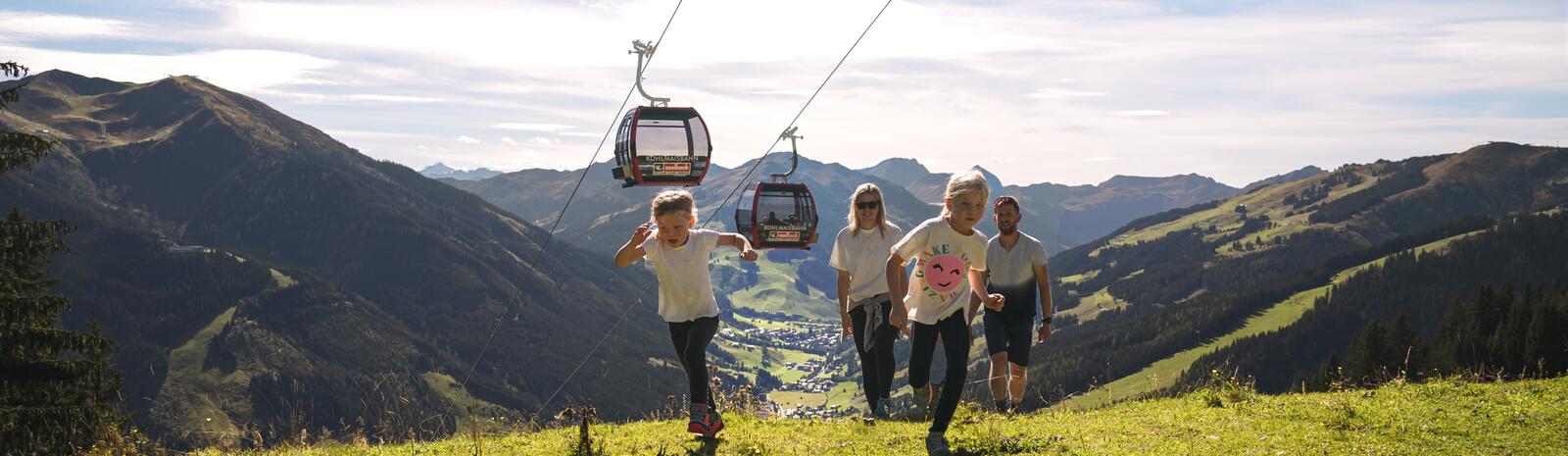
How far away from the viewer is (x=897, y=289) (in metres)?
8.71

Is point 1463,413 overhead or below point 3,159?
below

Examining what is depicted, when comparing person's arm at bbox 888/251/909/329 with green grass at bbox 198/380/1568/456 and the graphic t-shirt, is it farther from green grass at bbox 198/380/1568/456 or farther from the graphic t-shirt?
the graphic t-shirt

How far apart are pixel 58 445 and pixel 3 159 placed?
600 cm

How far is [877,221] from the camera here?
1059 centimetres

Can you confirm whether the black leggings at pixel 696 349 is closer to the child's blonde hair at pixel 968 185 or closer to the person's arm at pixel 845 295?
the person's arm at pixel 845 295

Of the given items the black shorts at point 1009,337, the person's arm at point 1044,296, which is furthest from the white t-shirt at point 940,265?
the black shorts at point 1009,337

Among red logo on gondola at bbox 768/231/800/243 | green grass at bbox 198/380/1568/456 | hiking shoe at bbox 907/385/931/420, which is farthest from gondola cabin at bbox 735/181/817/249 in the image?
hiking shoe at bbox 907/385/931/420

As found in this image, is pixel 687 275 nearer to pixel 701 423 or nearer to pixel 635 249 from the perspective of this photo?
pixel 635 249

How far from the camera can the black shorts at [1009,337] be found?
1062 centimetres

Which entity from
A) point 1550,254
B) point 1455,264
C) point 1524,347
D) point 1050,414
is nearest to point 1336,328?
point 1455,264

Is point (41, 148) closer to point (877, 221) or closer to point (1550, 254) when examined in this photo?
point (877, 221)

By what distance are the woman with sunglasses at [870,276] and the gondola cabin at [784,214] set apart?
8322 millimetres

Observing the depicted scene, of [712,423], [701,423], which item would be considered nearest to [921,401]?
[712,423]

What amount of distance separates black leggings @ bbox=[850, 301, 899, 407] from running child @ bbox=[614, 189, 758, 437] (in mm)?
1848
